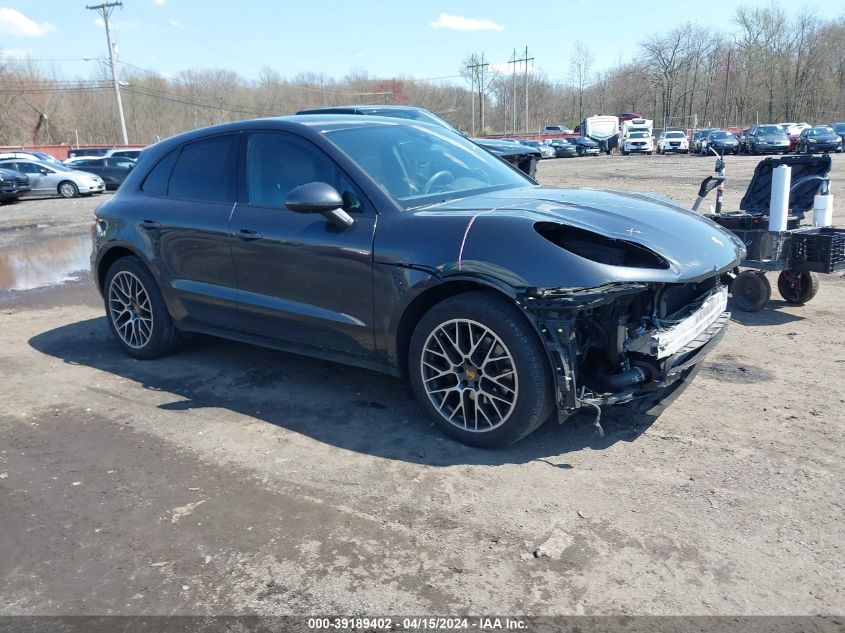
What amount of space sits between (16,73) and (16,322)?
3087 inches

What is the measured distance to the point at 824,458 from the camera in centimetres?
353

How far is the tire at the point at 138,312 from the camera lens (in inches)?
212

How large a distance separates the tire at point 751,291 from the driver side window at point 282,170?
4.12 metres

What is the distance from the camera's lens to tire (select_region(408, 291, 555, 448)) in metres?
3.46

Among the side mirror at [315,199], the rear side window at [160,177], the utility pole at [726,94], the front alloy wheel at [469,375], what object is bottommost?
the front alloy wheel at [469,375]

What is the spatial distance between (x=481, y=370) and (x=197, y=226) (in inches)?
96.6

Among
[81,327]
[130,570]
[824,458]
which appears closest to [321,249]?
[130,570]

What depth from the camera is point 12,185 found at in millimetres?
21844

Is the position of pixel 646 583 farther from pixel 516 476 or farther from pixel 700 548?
pixel 516 476

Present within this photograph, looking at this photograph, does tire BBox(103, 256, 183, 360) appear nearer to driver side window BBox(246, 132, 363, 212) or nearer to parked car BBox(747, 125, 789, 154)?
driver side window BBox(246, 132, 363, 212)

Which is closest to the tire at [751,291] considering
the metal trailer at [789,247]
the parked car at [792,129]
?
the metal trailer at [789,247]

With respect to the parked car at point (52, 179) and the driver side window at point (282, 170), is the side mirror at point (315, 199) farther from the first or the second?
the parked car at point (52, 179)

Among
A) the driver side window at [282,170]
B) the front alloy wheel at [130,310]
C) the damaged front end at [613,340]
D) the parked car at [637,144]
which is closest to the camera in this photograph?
the damaged front end at [613,340]

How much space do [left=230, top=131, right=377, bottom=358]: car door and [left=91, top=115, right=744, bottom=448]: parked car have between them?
0.04 ft
